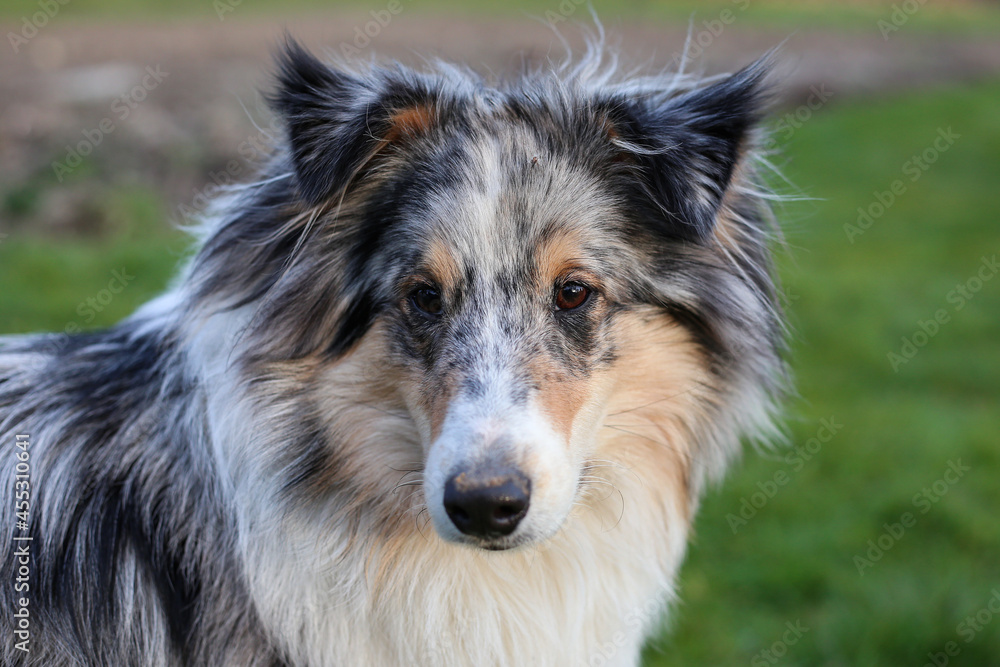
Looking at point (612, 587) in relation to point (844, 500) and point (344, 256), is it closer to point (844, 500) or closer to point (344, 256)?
point (344, 256)

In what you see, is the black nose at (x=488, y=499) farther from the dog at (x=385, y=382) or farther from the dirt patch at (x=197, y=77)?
the dirt patch at (x=197, y=77)

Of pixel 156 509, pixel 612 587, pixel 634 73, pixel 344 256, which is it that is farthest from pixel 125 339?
pixel 634 73

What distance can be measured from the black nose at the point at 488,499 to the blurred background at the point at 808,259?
1575 mm

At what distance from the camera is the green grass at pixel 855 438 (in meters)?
4.21

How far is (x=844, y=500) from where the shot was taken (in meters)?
5.24

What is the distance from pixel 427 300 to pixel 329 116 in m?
0.65

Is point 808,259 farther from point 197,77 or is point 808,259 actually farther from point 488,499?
point 197,77

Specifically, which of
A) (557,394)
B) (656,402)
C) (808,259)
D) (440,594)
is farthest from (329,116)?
(808,259)

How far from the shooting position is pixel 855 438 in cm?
584

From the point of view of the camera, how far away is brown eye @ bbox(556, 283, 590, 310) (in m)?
2.77

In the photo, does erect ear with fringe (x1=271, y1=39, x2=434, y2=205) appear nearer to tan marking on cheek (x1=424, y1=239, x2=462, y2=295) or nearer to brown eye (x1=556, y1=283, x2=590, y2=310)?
tan marking on cheek (x1=424, y1=239, x2=462, y2=295)

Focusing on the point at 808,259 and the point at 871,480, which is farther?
the point at 808,259

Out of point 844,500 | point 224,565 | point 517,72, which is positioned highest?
point 517,72

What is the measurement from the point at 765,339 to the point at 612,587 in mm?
1016
